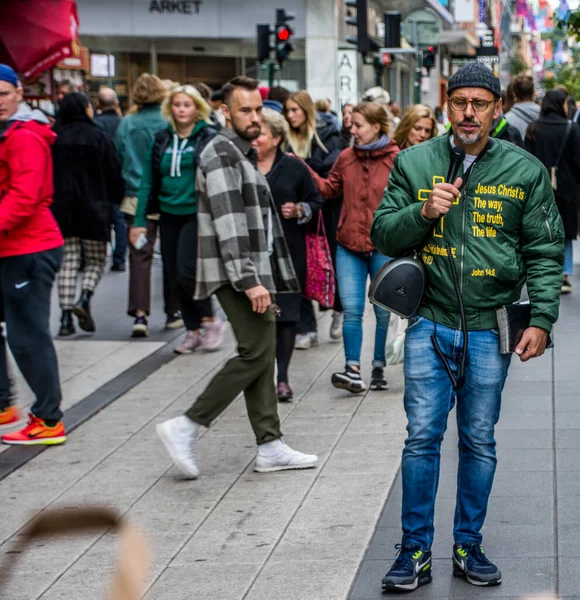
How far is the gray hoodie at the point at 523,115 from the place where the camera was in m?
11.8

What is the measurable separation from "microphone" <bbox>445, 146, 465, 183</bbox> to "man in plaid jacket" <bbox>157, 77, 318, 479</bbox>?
1.71 m

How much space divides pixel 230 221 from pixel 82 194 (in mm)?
4639

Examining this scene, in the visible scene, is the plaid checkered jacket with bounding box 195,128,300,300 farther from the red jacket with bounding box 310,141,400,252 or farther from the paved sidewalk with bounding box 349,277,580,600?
the red jacket with bounding box 310,141,400,252

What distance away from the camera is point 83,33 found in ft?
103

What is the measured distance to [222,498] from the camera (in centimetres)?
563

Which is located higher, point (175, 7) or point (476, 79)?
point (175, 7)

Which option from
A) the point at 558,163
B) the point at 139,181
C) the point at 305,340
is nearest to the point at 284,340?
the point at 305,340

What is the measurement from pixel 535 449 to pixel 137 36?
26995mm

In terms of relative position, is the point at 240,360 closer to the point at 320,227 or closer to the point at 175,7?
the point at 320,227

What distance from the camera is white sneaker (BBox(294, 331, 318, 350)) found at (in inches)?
366

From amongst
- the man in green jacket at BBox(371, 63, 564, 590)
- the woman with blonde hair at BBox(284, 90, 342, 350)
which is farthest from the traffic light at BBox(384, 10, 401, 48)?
the man in green jacket at BBox(371, 63, 564, 590)

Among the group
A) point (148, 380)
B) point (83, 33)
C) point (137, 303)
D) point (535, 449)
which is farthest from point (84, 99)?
point (83, 33)

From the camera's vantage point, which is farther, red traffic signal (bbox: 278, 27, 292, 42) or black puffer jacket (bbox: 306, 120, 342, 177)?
red traffic signal (bbox: 278, 27, 292, 42)

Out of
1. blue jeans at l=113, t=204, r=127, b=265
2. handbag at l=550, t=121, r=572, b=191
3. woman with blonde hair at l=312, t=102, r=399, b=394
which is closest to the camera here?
woman with blonde hair at l=312, t=102, r=399, b=394
